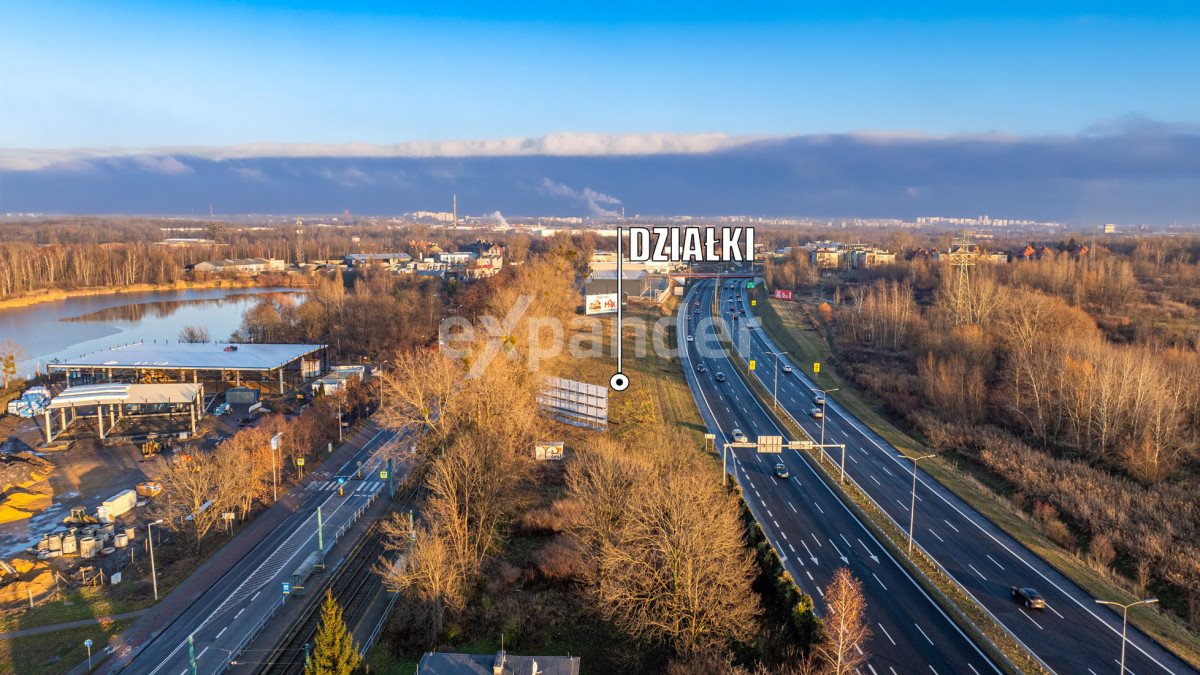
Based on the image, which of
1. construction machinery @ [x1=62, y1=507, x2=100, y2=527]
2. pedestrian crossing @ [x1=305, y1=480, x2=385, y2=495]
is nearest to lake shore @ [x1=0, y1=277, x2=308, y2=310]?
construction machinery @ [x1=62, y1=507, x2=100, y2=527]

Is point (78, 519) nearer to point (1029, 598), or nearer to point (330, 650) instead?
point (330, 650)

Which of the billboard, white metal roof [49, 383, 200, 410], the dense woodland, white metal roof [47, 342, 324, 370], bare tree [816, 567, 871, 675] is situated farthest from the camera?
the billboard

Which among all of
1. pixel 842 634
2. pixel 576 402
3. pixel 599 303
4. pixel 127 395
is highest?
pixel 599 303

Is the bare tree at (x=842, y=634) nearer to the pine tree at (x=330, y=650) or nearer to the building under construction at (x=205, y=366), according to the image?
the pine tree at (x=330, y=650)

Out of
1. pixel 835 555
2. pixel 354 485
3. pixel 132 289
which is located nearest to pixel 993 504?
pixel 835 555

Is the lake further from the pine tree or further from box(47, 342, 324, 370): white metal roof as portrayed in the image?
the pine tree

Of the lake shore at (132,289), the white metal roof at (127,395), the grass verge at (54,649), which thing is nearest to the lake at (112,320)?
the lake shore at (132,289)

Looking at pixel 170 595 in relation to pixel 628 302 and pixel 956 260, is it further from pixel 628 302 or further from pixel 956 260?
pixel 956 260
